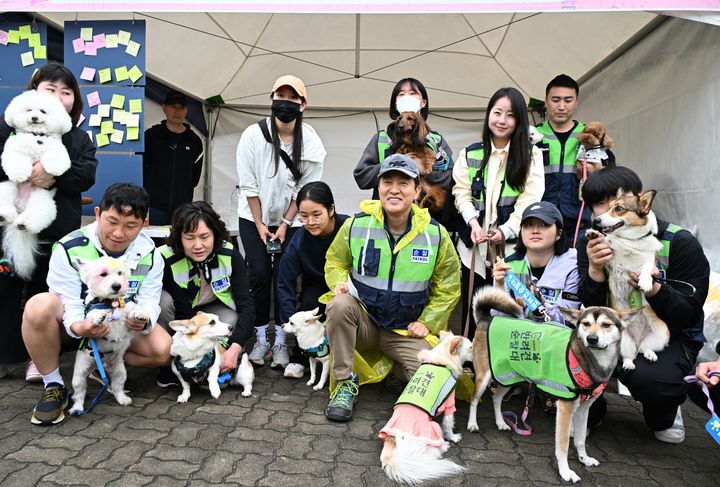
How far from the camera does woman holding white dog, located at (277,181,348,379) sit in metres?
3.71

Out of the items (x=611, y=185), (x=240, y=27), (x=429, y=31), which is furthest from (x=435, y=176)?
(x=240, y=27)

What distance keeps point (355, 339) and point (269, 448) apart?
854mm

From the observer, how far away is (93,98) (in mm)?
4379

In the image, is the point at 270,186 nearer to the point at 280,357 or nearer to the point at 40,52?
the point at 280,357

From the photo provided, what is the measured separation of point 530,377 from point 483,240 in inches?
46.3

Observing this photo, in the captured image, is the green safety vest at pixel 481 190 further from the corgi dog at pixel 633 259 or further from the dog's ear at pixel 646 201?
the dog's ear at pixel 646 201

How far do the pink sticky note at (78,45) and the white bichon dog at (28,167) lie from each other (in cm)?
125

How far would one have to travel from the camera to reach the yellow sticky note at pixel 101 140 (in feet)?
14.5

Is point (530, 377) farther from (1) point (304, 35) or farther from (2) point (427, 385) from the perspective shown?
(1) point (304, 35)

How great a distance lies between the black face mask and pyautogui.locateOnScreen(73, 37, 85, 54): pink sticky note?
1.76 meters

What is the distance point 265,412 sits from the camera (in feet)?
10.3

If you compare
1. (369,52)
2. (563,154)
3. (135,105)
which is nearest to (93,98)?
(135,105)

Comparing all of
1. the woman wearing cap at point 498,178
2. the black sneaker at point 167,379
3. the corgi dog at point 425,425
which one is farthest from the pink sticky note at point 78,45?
the corgi dog at point 425,425

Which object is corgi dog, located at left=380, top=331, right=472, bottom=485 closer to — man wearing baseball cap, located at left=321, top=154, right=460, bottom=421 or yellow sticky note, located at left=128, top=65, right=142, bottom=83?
man wearing baseball cap, located at left=321, top=154, right=460, bottom=421
